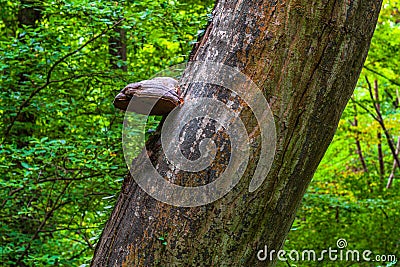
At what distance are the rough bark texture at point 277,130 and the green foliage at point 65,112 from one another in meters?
2.08

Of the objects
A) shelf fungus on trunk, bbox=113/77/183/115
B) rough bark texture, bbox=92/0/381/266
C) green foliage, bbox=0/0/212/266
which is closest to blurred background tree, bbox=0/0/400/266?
green foliage, bbox=0/0/212/266

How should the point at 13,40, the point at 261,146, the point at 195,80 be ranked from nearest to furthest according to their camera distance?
the point at 261,146
the point at 195,80
the point at 13,40

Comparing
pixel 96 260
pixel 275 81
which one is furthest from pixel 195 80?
pixel 96 260

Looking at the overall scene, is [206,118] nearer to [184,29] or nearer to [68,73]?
[184,29]

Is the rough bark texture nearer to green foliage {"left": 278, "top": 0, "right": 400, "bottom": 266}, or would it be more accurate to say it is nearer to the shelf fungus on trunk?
the shelf fungus on trunk

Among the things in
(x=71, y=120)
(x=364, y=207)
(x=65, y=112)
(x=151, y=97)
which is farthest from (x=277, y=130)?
(x=364, y=207)

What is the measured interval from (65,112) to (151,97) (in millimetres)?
3044

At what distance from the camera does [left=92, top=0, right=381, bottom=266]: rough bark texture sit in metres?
1.09

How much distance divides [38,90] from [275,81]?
3.04 meters

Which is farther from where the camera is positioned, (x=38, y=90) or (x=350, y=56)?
(x=38, y=90)

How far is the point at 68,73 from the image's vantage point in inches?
161

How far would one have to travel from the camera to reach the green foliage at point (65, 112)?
3.46 metres

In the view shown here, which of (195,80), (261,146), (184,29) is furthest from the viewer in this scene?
(184,29)

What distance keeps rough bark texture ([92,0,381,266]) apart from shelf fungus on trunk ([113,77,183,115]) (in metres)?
0.10
